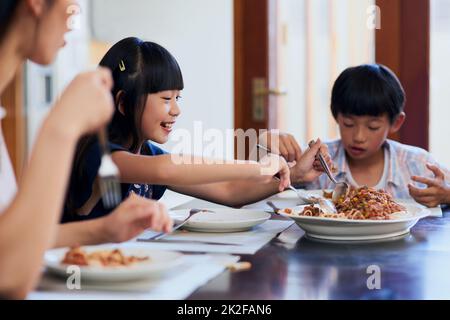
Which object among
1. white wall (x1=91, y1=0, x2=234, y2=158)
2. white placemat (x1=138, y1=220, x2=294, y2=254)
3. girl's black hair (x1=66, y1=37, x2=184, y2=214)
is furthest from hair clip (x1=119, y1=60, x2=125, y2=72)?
white wall (x1=91, y1=0, x2=234, y2=158)

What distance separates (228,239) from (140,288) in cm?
42

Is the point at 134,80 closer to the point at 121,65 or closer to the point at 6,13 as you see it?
the point at 121,65

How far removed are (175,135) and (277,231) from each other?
105 inches

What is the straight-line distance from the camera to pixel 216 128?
11.9 ft

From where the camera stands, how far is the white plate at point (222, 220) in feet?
4.47

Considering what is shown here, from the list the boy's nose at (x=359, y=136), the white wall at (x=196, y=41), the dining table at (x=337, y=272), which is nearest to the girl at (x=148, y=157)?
the dining table at (x=337, y=272)

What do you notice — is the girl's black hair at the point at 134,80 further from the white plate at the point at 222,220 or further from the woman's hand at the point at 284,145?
the woman's hand at the point at 284,145

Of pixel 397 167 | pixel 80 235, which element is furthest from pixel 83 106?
pixel 397 167

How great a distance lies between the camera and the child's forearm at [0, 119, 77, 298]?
2.38 ft

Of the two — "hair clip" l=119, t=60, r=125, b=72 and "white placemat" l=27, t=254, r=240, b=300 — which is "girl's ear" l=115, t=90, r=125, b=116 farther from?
"white placemat" l=27, t=254, r=240, b=300

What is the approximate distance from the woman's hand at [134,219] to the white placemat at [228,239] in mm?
177

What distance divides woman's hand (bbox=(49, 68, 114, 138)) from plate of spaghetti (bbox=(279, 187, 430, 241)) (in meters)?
0.60
